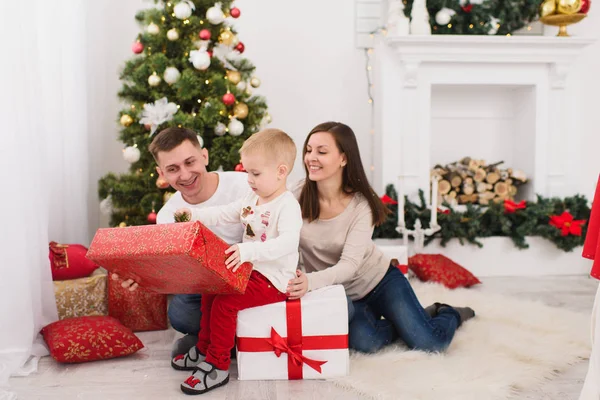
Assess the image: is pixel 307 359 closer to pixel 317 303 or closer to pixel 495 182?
pixel 317 303

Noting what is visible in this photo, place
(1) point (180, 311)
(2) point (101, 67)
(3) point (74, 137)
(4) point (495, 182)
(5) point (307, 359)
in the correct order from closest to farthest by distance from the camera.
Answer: (5) point (307, 359) → (1) point (180, 311) → (3) point (74, 137) → (2) point (101, 67) → (4) point (495, 182)

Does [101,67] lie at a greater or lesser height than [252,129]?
greater

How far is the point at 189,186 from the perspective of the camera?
2250 mm

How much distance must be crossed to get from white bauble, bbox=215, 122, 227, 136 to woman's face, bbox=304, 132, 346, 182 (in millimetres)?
1146

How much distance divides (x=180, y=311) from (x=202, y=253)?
2.39 ft

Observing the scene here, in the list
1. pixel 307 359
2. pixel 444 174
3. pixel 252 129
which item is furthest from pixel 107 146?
pixel 307 359

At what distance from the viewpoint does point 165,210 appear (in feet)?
7.65

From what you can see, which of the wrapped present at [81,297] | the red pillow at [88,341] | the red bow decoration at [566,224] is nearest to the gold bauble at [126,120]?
the wrapped present at [81,297]

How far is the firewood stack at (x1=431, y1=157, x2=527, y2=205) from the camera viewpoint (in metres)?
4.12

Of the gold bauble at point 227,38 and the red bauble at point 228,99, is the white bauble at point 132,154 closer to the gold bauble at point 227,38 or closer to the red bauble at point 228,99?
the red bauble at point 228,99

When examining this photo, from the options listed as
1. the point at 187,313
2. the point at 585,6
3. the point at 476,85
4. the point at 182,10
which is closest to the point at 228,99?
the point at 182,10

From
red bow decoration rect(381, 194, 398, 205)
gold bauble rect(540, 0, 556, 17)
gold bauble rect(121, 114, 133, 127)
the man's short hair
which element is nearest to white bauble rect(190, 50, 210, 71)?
gold bauble rect(121, 114, 133, 127)

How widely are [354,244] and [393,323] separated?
37cm

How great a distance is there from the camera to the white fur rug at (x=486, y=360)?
6.47ft
